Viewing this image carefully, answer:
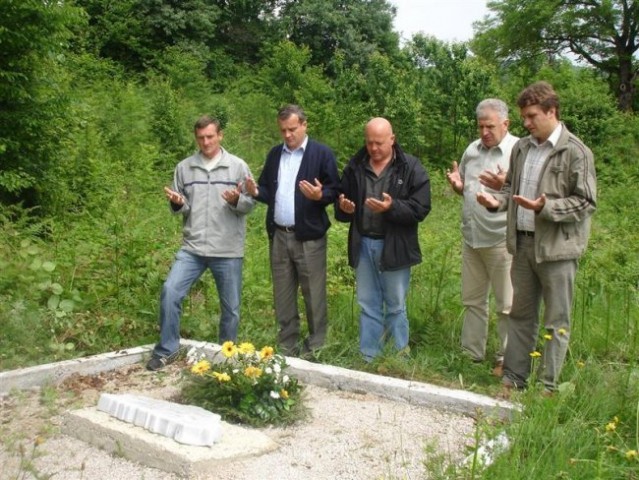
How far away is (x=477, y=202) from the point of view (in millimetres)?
4766

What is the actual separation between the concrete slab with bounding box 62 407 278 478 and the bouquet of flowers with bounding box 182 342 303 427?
0.21 m

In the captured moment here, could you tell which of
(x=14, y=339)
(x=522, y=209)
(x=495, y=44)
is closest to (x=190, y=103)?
(x=14, y=339)

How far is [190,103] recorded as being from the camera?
15.3m

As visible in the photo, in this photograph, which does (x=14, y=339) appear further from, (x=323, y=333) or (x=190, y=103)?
(x=190, y=103)

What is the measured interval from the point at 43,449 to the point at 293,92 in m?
14.8

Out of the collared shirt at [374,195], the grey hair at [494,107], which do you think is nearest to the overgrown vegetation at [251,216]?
the collared shirt at [374,195]

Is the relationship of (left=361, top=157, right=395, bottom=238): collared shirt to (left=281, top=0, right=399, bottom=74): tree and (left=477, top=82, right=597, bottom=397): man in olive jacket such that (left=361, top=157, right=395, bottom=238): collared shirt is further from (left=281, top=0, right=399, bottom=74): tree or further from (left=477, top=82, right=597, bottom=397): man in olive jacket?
(left=281, top=0, right=399, bottom=74): tree

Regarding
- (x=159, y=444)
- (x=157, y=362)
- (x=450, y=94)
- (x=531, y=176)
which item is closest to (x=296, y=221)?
(x=157, y=362)

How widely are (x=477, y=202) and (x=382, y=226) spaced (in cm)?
67

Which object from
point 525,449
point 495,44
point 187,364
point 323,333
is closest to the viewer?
point 525,449

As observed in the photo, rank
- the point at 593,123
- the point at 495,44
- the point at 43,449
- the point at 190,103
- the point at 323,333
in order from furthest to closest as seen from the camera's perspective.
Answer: the point at 495,44 < the point at 593,123 < the point at 190,103 < the point at 323,333 < the point at 43,449

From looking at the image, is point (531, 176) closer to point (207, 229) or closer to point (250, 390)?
point (250, 390)

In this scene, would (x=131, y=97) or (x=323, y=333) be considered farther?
(x=131, y=97)

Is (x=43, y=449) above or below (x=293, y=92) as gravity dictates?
below
